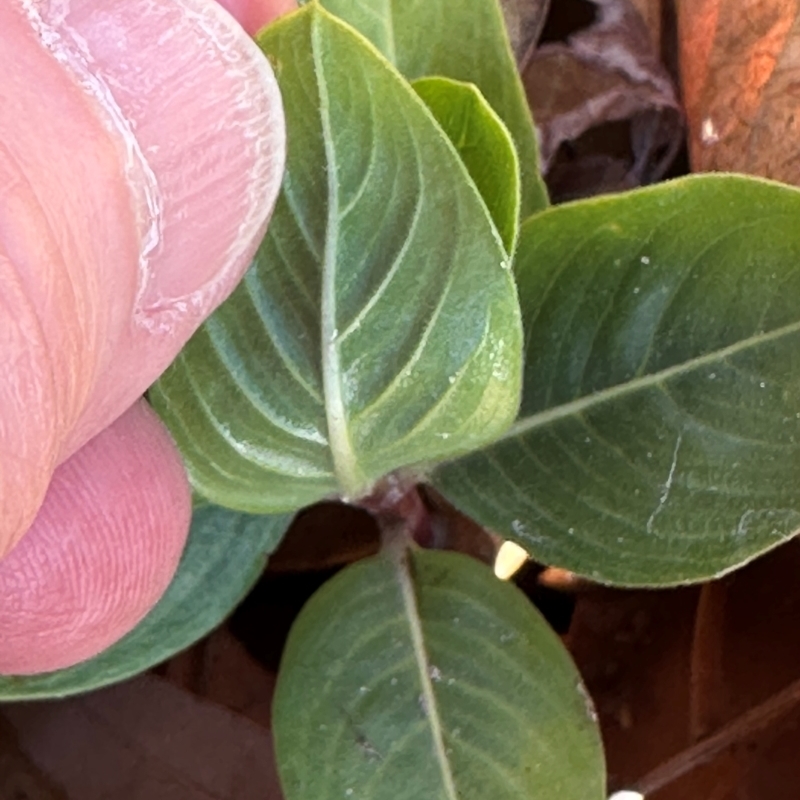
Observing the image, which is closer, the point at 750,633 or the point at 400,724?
the point at 400,724

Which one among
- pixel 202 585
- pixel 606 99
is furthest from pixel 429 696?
pixel 606 99

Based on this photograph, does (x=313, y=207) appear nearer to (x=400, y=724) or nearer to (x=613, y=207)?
(x=613, y=207)

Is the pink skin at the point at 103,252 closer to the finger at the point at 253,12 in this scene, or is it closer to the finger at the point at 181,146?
the finger at the point at 181,146

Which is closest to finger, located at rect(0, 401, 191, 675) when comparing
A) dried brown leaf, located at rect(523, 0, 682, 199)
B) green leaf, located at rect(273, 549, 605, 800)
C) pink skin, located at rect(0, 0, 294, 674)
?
pink skin, located at rect(0, 0, 294, 674)

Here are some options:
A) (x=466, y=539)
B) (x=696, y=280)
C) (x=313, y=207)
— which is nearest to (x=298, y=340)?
(x=313, y=207)

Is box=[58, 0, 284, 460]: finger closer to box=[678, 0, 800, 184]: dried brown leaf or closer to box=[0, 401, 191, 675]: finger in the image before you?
box=[0, 401, 191, 675]: finger

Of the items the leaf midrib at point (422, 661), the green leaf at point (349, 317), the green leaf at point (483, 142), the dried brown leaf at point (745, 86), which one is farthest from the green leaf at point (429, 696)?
the dried brown leaf at point (745, 86)

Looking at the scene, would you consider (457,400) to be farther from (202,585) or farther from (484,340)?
(202,585)
